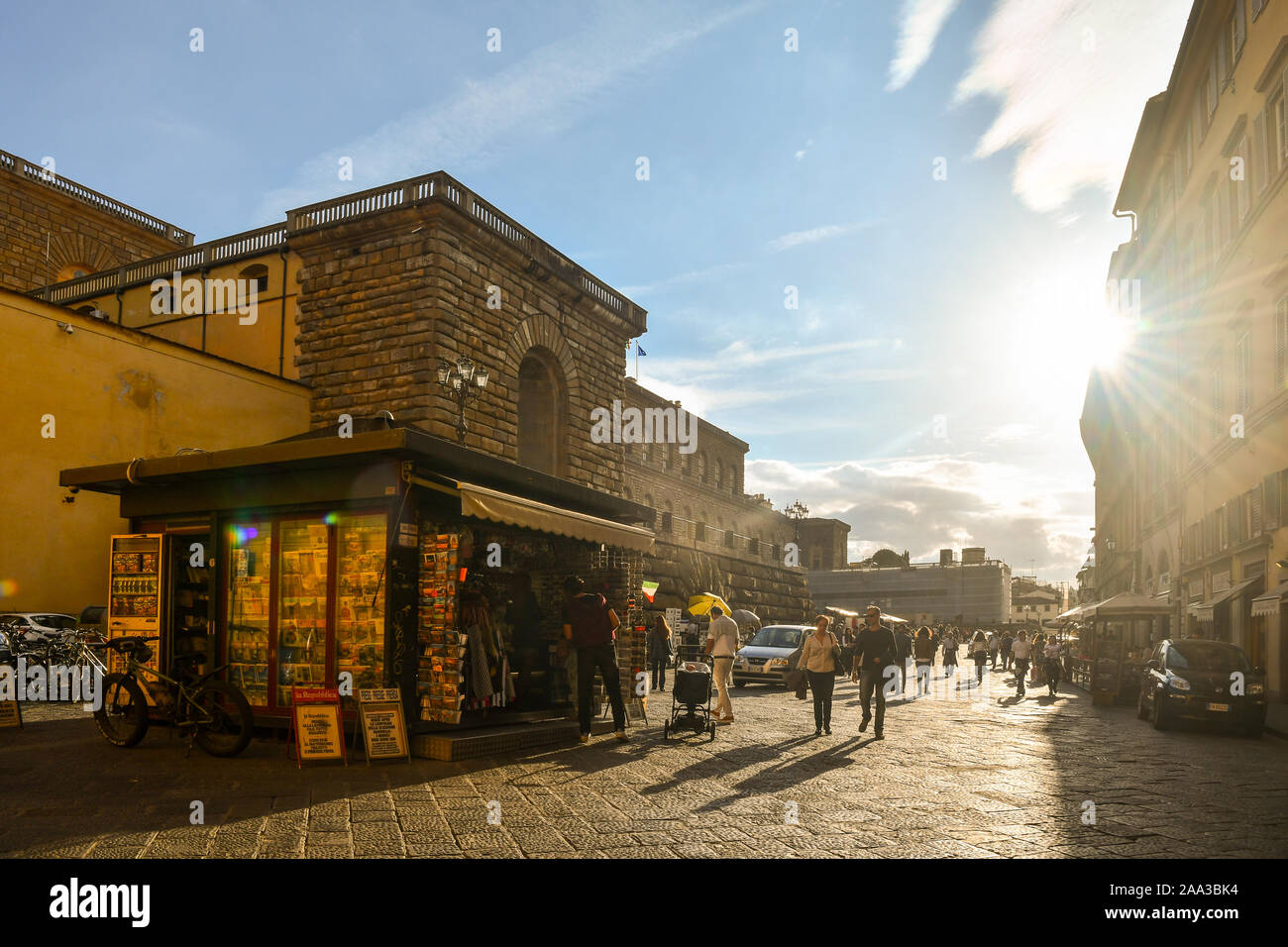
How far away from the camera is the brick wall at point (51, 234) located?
27.1 meters

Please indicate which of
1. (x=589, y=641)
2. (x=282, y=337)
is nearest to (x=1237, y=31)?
(x=589, y=641)

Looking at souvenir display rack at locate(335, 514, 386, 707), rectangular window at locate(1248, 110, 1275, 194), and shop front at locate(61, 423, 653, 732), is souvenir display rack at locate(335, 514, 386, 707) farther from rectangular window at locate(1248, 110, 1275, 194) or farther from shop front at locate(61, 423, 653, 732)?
rectangular window at locate(1248, 110, 1275, 194)

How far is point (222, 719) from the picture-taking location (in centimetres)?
895

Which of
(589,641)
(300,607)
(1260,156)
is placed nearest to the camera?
(300,607)

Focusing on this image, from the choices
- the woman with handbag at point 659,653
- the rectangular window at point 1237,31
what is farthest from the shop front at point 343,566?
the rectangular window at point 1237,31

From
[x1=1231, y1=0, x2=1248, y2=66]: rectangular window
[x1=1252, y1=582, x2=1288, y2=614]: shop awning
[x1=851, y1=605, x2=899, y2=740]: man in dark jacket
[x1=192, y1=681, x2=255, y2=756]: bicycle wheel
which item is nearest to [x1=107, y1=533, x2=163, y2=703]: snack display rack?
[x1=192, y1=681, x2=255, y2=756]: bicycle wheel

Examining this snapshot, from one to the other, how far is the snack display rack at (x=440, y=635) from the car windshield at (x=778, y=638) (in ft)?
49.4

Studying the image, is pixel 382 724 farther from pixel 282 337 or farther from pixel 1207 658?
pixel 282 337

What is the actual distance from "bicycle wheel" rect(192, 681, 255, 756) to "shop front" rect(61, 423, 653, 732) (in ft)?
2.61

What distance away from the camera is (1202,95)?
84.3 ft

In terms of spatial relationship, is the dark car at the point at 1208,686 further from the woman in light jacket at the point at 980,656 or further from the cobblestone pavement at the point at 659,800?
the woman in light jacket at the point at 980,656

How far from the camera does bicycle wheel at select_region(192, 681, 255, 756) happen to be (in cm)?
876

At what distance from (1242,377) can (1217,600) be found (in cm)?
503
